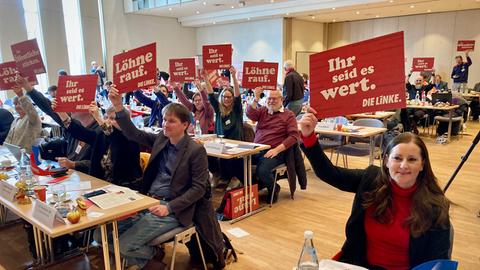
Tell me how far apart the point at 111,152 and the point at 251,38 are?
37.5 ft

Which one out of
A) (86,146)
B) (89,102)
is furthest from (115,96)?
(86,146)

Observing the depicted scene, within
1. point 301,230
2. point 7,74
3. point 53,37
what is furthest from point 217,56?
point 53,37

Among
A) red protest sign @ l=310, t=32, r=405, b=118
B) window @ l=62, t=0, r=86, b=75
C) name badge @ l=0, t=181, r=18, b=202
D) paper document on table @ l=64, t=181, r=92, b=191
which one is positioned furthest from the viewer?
window @ l=62, t=0, r=86, b=75

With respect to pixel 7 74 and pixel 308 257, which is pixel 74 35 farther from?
pixel 308 257

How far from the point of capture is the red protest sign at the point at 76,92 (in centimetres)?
279

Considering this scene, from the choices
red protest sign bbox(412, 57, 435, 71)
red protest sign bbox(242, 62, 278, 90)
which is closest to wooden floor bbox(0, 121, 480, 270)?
red protest sign bbox(242, 62, 278, 90)

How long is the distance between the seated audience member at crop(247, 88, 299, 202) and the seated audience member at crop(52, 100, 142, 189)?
1.60 metres

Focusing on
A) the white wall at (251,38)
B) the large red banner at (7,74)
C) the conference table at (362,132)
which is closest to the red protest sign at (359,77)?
the conference table at (362,132)

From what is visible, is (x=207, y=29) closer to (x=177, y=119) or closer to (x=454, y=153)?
(x=454, y=153)

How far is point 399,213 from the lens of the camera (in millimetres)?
1621

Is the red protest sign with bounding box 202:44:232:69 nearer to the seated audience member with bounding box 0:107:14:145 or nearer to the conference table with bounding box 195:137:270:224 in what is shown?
the conference table with bounding box 195:137:270:224

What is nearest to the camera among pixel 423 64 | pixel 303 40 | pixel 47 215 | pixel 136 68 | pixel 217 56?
pixel 47 215

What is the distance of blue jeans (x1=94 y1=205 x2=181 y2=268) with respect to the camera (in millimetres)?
2293

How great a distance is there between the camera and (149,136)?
2.82 meters
